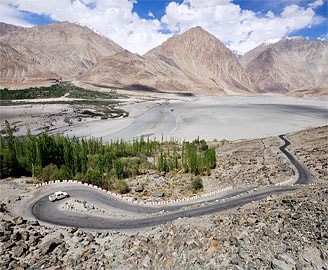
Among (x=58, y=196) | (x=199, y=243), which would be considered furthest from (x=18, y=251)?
(x=199, y=243)

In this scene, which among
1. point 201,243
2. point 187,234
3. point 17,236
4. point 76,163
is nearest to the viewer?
point 201,243

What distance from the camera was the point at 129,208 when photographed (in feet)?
96.0

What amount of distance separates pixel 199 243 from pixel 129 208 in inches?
561

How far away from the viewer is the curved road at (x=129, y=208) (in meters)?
25.3

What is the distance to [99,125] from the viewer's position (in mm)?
89625

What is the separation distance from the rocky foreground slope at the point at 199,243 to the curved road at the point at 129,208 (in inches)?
74.2

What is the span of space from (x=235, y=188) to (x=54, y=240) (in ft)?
76.1

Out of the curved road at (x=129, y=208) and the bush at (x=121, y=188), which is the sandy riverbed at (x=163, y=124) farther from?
the curved road at (x=129, y=208)

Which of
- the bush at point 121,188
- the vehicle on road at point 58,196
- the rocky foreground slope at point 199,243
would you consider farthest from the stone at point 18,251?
the bush at point 121,188

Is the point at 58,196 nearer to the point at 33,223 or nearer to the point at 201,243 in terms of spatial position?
the point at 33,223

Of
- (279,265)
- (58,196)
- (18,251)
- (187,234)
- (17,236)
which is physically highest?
(279,265)

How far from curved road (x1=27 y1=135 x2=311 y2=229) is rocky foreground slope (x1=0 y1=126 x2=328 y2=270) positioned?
1885 mm

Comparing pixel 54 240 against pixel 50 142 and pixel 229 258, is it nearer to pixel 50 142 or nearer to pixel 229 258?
pixel 229 258

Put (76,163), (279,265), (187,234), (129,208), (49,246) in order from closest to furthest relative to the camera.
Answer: (279,265), (187,234), (49,246), (129,208), (76,163)
